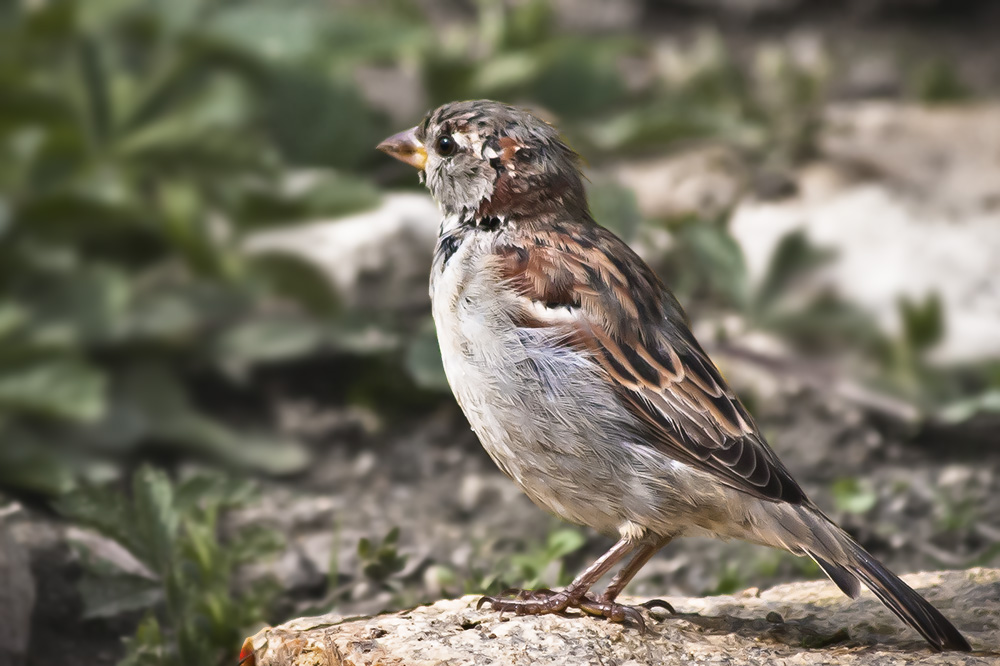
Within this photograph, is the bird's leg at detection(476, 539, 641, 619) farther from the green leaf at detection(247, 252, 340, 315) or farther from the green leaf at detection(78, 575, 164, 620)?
the green leaf at detection(247, 252, 340, 315)

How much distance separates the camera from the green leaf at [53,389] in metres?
4.87

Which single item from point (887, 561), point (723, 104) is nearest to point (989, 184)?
point (723, 104)

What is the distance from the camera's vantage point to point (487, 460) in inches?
211

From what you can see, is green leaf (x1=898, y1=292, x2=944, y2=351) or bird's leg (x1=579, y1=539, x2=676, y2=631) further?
green leaf (x1=898, y1=292, x2=944, y2=351)

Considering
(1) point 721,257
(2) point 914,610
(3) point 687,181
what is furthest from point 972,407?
(2) point 914,610

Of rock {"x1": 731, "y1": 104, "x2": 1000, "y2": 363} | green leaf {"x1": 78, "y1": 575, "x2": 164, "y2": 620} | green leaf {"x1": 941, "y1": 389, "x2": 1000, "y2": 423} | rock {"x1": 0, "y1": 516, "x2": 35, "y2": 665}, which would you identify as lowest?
rock {"x1": 0, "y1": 516, "x2": 35, "y2": 665}

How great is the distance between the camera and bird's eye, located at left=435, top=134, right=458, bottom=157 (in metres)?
3.76

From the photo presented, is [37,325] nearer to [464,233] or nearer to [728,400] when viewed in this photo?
[464,233]

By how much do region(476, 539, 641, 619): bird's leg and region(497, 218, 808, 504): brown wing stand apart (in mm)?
303

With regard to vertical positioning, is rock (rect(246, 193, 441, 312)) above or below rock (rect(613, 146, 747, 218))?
below

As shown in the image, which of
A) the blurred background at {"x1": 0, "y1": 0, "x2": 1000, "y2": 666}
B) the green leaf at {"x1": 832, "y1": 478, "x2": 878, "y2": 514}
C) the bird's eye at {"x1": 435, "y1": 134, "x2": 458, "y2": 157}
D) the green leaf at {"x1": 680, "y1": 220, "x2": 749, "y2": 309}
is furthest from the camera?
the green leaf at {"x1": 680, "y1": 220, "x2": 749, "y2": 309}

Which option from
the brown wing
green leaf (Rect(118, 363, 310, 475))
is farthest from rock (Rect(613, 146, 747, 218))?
the brown wing

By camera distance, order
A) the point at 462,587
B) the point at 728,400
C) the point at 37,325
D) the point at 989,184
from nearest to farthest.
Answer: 1. the point at 728,400
2. the point at 462,587
3. the point at 37,325
4. the point at 989,184

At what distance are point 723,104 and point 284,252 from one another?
3.07 meters
